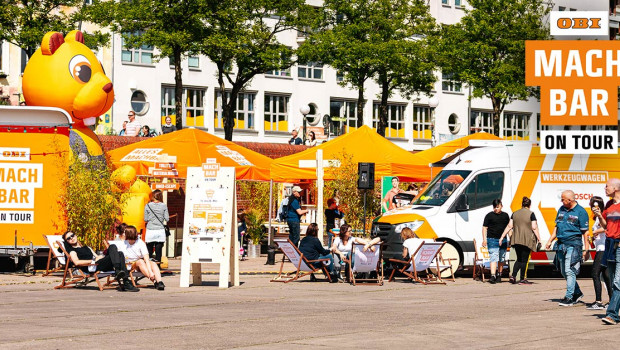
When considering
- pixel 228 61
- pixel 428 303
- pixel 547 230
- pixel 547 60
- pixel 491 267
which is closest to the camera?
pixel 428 303

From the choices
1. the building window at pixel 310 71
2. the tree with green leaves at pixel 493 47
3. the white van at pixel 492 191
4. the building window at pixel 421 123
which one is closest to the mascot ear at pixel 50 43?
the white van at pixel 492 191

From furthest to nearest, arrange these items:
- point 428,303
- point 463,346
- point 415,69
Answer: point 415,69, point 428,303, point 463,346

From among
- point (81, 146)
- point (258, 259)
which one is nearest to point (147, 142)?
point (258, 259)

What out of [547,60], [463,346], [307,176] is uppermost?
[547,60]

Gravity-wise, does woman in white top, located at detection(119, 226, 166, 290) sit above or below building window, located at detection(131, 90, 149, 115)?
below

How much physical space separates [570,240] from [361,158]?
1393cm

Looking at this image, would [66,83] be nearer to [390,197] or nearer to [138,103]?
[390,197]

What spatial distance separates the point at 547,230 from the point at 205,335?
1385 centimetres

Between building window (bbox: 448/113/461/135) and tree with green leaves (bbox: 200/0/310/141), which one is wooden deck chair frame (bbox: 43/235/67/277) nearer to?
tree with green leaves (bbox: 200/0/310/141)

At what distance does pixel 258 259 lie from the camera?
32500 millimetres

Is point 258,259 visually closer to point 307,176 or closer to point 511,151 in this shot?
point 307,176

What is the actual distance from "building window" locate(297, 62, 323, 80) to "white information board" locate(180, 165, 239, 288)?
51690 mm

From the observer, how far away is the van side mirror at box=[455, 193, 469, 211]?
2617cm

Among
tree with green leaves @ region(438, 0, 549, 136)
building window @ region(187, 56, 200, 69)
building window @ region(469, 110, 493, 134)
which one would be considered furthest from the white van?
building window @ region(469, 110, 493, 134)
